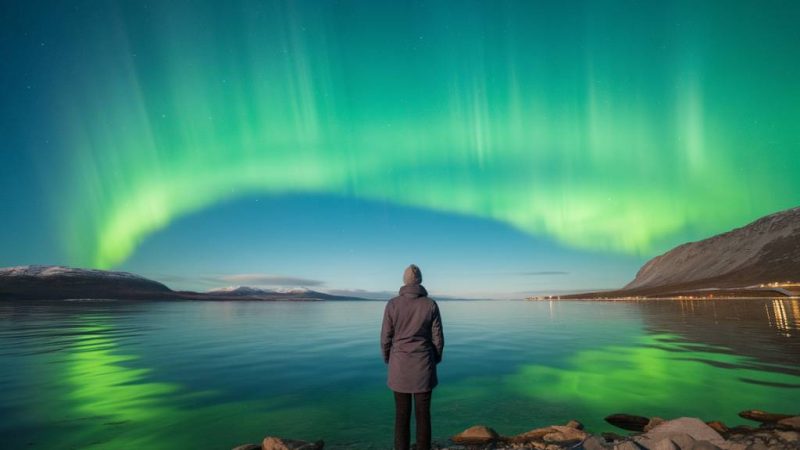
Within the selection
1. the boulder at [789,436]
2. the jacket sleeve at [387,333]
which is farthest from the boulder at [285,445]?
the boulder at [789,436]

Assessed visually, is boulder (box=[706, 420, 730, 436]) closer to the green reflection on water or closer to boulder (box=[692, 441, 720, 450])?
the green reflection on water

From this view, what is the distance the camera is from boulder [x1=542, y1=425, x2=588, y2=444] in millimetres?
8656

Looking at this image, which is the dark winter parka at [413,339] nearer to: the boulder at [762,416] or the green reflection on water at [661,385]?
the green reflection on water at [661,385]

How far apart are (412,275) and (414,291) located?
Answer: 1.06 ft

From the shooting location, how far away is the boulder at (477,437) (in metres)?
8.92

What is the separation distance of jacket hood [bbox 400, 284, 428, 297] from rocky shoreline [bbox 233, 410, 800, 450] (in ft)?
12.8

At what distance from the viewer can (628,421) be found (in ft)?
35.0

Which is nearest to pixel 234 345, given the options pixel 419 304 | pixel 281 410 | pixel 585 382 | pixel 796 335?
pixel 281 410

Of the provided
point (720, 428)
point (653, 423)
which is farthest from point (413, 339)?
point (720, 428)

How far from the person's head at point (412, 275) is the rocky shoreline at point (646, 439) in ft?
13.4

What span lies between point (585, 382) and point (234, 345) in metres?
25.4

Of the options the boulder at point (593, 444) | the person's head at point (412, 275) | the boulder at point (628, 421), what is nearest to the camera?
the person's head at point (412, 275)

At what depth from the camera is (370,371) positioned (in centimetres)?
1889

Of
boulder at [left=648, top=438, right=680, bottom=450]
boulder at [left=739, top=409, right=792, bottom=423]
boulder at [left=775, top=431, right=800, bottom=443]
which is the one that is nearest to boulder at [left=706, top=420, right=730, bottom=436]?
boulder at [left=775, top=431, right=800, bottom=443]
